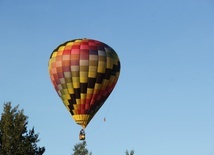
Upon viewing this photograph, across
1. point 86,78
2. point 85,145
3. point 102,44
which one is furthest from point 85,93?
point 85,145

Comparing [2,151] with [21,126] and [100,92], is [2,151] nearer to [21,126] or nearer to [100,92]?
[21,126]

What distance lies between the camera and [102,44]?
60.2 meters

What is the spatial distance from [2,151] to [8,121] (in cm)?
394

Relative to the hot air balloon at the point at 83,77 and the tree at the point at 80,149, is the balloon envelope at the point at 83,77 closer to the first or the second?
the hot air balloon at the point at 83,77

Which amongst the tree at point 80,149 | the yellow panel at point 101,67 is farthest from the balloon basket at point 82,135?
the tree at point 80,149

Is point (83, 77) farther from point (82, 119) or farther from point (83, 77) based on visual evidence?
point (82, 119)

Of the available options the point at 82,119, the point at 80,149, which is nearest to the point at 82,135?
the point at 82,119

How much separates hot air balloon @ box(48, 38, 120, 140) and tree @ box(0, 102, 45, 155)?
934 centimetres

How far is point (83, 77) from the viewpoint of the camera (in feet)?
189

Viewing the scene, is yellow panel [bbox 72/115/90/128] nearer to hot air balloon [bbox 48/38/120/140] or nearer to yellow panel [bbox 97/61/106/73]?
hot air balloon [bbox 48/38/120/140]

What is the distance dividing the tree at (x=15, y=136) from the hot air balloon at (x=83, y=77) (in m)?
9.34

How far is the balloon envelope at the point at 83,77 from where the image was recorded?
57719 millimetres

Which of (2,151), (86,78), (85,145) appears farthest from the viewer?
(85,145)

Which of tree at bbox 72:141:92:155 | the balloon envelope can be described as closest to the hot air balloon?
the balloon envelope
